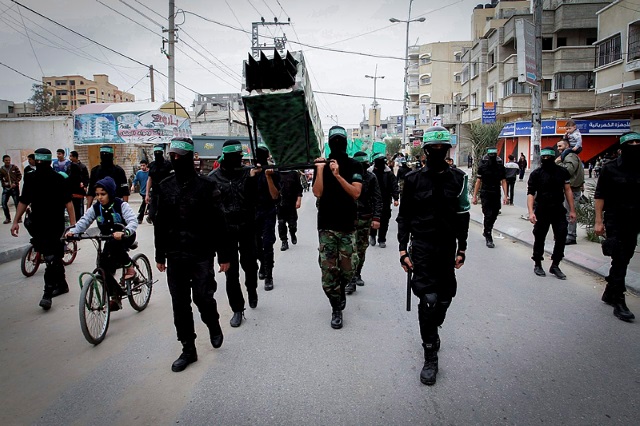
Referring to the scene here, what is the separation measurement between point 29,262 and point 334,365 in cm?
600

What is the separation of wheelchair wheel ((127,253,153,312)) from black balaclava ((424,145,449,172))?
3.65m

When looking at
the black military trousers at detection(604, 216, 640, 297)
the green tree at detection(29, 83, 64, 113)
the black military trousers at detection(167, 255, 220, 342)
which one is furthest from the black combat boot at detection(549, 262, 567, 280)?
the green tree at detection(29, 83, 64, 113)

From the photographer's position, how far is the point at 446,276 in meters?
3.68

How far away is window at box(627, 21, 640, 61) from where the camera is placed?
21.0 meters

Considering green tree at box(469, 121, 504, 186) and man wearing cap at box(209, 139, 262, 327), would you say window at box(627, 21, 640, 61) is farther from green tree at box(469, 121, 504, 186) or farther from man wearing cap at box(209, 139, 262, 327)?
man wearing cap at box(209, 139, 262, 327)

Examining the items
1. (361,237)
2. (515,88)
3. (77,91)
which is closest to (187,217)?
(361,237)

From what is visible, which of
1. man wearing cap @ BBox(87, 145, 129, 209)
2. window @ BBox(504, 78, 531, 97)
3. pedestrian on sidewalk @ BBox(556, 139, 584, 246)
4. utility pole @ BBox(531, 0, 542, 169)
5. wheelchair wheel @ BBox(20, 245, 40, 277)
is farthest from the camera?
window @ BBox(504, 78, 531, 97)

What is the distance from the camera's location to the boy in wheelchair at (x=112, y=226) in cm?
488

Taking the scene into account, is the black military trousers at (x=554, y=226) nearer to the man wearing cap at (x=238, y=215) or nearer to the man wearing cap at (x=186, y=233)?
the man wearing cap at (x=238, y=215)

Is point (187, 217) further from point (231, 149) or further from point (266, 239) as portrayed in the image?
point (266, 239)

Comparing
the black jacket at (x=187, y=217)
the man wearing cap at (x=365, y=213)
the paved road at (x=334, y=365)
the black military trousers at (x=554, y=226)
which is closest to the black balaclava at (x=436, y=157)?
the paved road at (x=334, y=365)

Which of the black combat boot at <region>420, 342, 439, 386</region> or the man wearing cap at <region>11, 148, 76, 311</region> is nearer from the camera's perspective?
the black combat boot at <region>420, 342, 439, 386</region>

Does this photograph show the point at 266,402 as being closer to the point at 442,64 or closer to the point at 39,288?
the point at 39,288

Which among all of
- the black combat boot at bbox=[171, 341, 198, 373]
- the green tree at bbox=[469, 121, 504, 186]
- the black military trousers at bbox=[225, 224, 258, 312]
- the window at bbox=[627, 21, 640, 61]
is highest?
the window at bbox=[627, 21, 640, 61]
